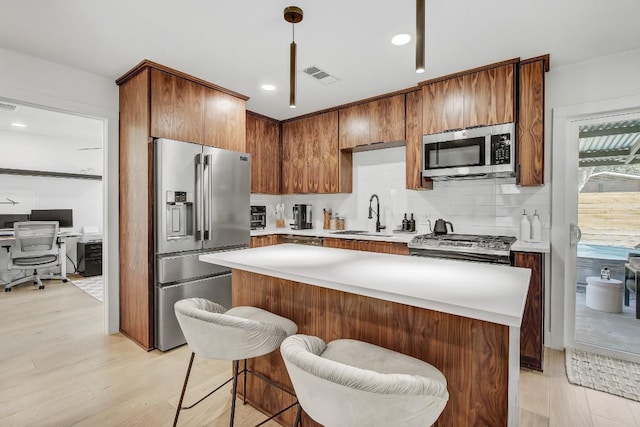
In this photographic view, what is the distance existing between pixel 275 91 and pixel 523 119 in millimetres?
2412

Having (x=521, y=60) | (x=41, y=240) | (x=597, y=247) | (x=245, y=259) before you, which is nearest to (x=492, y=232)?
(x=597, y=247)

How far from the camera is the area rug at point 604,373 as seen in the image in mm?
2225

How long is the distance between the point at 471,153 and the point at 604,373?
200 centimetres

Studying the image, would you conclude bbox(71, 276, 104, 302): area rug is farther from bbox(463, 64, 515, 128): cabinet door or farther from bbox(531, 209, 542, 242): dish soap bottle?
bbox(531, 209, 542, 242): dish soap bottle

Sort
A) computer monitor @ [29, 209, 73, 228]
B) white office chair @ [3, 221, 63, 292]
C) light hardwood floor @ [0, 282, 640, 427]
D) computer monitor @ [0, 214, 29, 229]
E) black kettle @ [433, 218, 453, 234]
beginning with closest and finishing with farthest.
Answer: light hardwood floor @ [0, 282, 640, 427]
black kettle @ [433, 218, 453, 234]
white office chair @ [3, 221, 63, 292]
computer monitor @ [0, 214, 29, 229]
computer monitor @ [29, 209, 73, 228]

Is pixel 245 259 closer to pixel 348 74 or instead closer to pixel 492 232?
pixel 348 74

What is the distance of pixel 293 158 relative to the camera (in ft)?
14.9

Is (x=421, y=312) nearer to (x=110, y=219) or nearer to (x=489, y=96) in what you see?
(x=489, y=96)

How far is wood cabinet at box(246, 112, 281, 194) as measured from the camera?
4266 mm

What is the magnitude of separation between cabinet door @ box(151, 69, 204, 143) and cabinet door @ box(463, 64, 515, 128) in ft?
8.39

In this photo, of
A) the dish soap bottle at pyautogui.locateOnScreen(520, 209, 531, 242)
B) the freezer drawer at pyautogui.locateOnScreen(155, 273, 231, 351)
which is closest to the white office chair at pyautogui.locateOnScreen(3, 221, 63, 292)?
the freezer drawer at pyautogui.locateOnScreen(155, 273, 231, 351)

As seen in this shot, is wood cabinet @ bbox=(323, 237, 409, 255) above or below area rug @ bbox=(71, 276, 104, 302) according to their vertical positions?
above

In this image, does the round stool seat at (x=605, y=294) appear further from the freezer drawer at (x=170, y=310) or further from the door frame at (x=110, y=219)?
the door frame at (x=110, y=219)

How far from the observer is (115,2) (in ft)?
6.45
